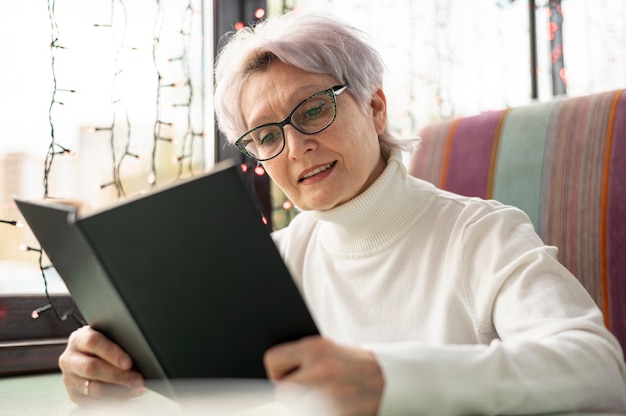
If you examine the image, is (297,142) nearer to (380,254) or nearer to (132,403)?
(380,254)

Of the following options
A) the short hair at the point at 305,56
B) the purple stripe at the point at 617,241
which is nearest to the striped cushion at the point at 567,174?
the purple stripe at the point at 617,241

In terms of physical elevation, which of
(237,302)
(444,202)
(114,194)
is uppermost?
(237,302)

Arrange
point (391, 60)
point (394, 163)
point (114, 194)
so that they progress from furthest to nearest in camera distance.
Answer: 1. point (391, 60)
2. point (114, 194)
3. point (394, 163)

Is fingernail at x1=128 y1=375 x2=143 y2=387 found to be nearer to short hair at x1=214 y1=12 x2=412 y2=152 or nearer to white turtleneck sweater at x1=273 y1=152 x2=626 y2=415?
white turtleneck sweater at x1=273 y1=152 x2=626 y2=415

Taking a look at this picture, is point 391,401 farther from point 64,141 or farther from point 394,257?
point 64,141

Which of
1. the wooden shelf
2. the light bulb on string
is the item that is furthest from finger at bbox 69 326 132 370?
the light bulb on string

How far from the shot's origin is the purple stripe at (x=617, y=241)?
55.0 inches

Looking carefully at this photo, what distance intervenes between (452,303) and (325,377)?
0.60m

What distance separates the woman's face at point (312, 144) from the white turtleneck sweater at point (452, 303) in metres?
0.05

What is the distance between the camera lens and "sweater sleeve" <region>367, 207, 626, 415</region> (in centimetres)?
75

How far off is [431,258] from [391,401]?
61 centimetres

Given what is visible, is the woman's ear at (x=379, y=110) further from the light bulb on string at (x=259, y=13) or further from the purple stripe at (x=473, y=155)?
the light bulb on string at (x=259, y=13)

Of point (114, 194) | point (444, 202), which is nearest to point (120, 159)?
point (114, 194)

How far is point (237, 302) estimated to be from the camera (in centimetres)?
75
